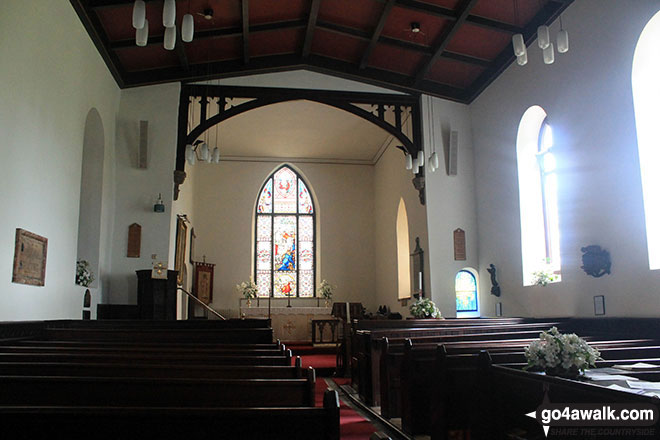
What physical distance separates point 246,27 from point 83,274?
4.59 metres

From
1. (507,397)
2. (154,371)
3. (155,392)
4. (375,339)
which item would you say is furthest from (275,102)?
(155,392)

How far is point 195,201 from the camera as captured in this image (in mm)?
14516

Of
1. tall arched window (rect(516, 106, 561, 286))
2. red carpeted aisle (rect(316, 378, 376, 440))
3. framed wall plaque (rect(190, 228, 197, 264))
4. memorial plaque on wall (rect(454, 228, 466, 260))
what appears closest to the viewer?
red carpeted aisle (rect(316, 378, 376, 440))

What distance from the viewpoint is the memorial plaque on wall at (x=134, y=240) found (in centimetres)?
948

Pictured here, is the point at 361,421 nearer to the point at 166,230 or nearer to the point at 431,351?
the point at 431,351

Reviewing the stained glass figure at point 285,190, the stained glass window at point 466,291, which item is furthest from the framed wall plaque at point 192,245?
the stained glass window at point 466,291

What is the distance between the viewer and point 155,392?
8.08ft

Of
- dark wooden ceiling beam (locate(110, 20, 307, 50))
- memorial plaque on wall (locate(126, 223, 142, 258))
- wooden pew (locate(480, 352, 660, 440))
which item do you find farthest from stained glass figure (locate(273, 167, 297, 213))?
wooden pew (locate(480, 352, 660, 440))

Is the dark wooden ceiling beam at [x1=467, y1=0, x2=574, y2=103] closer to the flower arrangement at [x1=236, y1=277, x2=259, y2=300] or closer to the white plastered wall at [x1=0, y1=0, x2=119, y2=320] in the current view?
the white plastered wall at [x1=0, y1=0, x2=119, y2=320]

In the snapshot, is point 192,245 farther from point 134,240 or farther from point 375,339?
point 375,339

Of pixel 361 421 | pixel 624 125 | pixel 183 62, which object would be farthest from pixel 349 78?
pixel 361 421

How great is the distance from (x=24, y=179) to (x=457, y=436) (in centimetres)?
520

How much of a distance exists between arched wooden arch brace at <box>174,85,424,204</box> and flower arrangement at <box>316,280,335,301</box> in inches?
189

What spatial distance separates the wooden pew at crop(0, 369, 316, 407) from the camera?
95.5 inches
